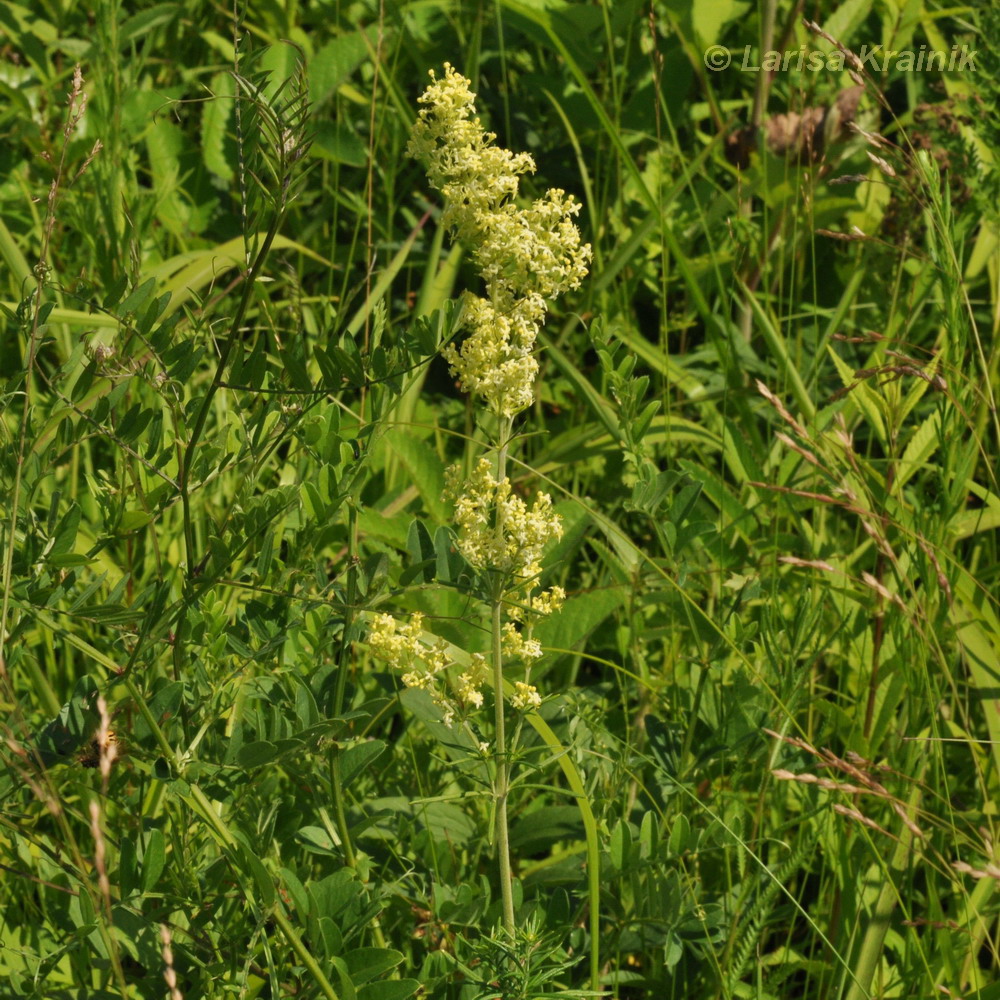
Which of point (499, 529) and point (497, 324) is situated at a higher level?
point (497, 324)

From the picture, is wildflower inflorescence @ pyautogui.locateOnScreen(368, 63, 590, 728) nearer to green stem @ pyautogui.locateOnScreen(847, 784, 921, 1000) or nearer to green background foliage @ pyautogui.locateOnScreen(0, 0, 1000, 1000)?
green background foliage @ pyautogui.locateOnScreen(0, 0, 1000, 1000)

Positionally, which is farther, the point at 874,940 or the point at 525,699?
the point at 874,940

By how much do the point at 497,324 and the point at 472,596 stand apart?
0.30 m

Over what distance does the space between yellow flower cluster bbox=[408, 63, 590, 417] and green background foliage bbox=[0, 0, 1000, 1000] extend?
55 millimetres

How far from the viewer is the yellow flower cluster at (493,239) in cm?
121

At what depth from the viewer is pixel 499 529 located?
1222 millimetres

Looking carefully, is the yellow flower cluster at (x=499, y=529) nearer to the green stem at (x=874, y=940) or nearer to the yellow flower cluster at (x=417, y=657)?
the yellow flower cluster at (x=417, y=657)

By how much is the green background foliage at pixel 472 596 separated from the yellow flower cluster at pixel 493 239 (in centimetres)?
6

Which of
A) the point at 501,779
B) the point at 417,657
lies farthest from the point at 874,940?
the point at 417,657

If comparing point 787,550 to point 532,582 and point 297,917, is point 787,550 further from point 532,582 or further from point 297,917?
point 297,917

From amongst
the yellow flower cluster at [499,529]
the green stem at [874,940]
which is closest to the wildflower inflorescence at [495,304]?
the yellow flower cluster at [499,529]

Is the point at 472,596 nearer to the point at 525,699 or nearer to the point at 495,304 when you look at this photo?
the point at 525,699

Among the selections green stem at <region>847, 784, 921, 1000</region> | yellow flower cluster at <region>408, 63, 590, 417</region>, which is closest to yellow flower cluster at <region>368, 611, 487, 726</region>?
Answer: yellow flower cluster at <region>408, 63, 590, 417</region>

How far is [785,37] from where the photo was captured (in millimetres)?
2684
